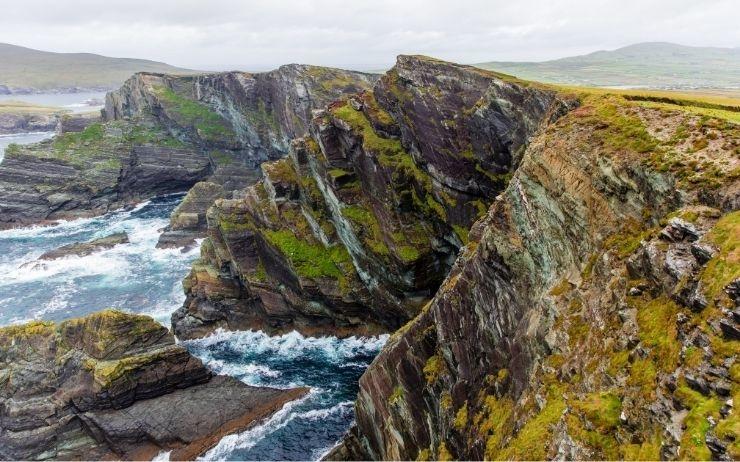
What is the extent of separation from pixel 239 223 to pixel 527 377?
55.9 meters

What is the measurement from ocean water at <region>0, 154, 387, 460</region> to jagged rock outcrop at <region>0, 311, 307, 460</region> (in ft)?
7.87

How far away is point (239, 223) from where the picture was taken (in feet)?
227

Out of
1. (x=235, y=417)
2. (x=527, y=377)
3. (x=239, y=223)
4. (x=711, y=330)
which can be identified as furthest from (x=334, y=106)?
(x=711, y=330)

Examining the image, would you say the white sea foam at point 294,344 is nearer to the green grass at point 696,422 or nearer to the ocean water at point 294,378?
the ocean water at point 294,378

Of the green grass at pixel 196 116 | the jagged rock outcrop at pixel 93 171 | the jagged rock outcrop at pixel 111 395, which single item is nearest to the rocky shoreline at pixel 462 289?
the jagged rock outcrop at pixel 111 395

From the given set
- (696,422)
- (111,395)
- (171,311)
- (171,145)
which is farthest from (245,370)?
(171,145)

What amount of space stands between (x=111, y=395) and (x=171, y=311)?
2677 cm

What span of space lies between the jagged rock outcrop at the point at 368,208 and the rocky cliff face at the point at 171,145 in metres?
47.9

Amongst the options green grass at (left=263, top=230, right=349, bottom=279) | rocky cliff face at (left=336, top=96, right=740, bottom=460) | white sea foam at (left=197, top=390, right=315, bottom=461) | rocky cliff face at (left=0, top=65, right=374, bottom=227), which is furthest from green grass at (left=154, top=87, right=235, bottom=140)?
rocky cliff face at (left=336, top=96, right=740, bottom=460)

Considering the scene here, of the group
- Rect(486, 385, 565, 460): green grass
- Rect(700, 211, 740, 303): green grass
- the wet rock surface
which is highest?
Rect(700, 211, 740, 303): green grass

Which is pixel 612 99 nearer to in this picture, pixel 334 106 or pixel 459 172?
pixel 459 172

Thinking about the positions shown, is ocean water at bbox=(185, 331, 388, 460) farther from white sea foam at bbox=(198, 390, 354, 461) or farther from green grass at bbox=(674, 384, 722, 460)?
green grass at bbox=(674, 384, 722, 460)

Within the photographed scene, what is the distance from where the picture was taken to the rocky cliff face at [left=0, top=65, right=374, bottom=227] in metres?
112

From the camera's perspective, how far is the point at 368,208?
60.2 m
